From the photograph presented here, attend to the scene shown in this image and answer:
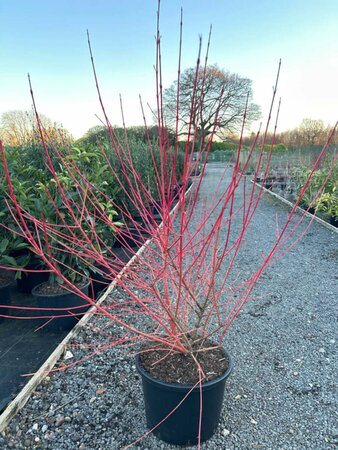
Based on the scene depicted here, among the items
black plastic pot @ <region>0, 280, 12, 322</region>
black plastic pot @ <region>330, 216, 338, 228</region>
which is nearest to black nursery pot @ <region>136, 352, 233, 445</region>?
black plastic pot @ <region>0, 280, 12, 322</region>

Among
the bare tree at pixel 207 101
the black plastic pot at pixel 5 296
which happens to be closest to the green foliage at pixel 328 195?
the bare tree at pixel 207 101

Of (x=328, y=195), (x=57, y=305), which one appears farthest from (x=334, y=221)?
(x=57, y=305)

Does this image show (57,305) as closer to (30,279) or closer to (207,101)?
(30,279)

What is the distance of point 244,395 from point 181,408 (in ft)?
1.80

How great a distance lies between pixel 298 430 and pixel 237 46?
182 cm

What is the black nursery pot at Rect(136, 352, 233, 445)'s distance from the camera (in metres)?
1.47

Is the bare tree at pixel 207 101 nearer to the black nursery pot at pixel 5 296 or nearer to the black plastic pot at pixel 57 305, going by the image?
the black plastic pot at pixel 57 305

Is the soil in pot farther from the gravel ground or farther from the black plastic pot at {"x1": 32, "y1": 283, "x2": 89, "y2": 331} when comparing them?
the black plastic pot at {"x1": 32, "y1": 283, "x2": 89, "y2": 331}

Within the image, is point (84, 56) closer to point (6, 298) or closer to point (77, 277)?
point (77, 277)

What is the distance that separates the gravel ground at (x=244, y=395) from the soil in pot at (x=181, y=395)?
0.27 feet

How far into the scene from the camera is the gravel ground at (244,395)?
160 centimetres

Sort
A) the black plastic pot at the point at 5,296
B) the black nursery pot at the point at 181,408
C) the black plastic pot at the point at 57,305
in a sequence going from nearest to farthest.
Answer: the black nursery pot at the point at 181,408
the black plastic pot at the point at 57,305
the black plastic pot at the point at 5,296

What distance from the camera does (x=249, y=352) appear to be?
7.51 ft

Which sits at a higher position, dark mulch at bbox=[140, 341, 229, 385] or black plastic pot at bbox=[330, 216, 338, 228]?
dark mulch at bbox=[140, 341, 229, 385]
